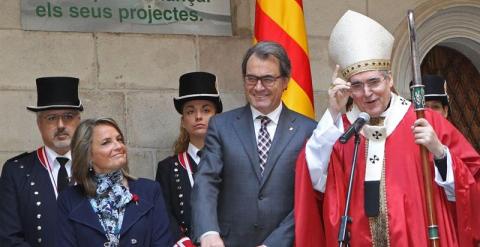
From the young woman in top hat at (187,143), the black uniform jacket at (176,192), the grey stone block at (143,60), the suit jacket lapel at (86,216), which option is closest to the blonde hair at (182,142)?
the young woman in top hat at (187,143)

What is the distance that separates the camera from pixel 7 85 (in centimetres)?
619

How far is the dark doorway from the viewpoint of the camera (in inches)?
304

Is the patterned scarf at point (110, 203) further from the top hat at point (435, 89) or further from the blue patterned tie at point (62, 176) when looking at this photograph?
the top hat at point (435, 89)

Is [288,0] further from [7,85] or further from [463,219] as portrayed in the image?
[463,219]

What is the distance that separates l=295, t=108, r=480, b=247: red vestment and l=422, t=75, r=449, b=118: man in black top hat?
66.4 inches

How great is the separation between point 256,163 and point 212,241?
0.47 metres

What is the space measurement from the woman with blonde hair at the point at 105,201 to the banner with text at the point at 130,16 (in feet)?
5.12

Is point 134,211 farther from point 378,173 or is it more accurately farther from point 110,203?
point 378,173

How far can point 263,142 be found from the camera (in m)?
4.65

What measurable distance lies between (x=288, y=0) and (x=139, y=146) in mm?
1342

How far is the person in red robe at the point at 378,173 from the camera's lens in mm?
4402

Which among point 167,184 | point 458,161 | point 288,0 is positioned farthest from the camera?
point 288,0

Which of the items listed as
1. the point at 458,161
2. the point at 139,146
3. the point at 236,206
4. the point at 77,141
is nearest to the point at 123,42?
the point at 139,146

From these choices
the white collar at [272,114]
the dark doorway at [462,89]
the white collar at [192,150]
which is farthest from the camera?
the dark doorway at [462,89]
